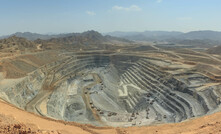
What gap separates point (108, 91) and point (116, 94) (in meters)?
2.94

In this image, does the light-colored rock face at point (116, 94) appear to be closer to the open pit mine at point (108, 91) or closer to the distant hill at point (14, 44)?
the open pit mine at point (108, 91)

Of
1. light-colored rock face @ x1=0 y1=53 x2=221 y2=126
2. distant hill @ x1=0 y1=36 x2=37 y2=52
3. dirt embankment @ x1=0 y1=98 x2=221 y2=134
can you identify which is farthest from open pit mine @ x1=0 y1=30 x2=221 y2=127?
distant hill @ x1=0 y1=36 x2=37 y2=52

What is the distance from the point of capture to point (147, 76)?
5594cm

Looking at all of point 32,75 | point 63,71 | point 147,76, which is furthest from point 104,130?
point 63,71

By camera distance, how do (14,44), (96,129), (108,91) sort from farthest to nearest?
(14,44) → (108,91) → (96,129)

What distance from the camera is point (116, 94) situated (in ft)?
168

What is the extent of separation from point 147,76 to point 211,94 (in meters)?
23.6

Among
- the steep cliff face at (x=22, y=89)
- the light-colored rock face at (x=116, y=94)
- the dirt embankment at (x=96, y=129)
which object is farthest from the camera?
the light-colored rock face at (x=116, y=94)

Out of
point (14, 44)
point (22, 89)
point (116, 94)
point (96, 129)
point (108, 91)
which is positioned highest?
point (14, 44)

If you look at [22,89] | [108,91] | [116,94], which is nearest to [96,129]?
[22,89]

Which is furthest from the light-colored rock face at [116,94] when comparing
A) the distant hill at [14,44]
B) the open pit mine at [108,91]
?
the distant hill at [14,44]

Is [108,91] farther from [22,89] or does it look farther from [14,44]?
[14,44]

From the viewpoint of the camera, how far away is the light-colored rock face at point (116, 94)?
1310 inches

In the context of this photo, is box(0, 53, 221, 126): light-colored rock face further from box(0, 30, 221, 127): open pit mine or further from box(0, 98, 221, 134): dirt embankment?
box(0, 98, 221, 134): dirt embankment
